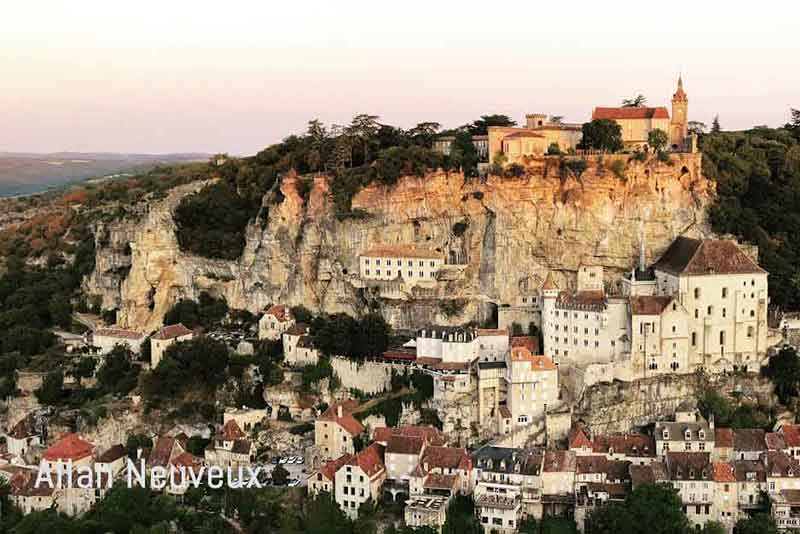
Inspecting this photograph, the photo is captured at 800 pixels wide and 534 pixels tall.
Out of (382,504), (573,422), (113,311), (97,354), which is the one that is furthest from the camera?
(113,311)

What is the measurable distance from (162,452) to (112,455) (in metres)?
2.79

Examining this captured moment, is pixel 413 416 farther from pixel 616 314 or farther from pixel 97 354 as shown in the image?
pixel 97 354

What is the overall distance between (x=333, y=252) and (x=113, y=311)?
15268 mm

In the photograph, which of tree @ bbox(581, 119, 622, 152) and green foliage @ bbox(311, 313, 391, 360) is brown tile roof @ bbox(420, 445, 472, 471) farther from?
tree @ bbox(581, 119, 622, 152)

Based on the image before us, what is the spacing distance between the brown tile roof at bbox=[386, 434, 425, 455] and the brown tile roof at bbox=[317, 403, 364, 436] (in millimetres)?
2253

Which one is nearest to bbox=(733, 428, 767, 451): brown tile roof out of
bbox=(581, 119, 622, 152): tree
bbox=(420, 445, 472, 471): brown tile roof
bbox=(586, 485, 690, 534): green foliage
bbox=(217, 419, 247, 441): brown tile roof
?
bbox=(586, 485, 690, 534): green foliage

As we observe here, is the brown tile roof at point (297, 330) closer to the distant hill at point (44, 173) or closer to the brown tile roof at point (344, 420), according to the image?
the brown tile roof at point (344, 420)

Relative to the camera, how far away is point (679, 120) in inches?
2108

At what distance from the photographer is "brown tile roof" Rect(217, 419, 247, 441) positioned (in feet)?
140

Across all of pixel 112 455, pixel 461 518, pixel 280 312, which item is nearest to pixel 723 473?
pixel 461 518

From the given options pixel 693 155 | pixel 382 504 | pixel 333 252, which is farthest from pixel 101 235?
pixel 693 155

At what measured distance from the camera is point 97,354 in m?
52.3

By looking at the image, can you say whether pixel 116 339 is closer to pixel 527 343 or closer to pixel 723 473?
pixel 527 343

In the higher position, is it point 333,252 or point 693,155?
point 693,155
